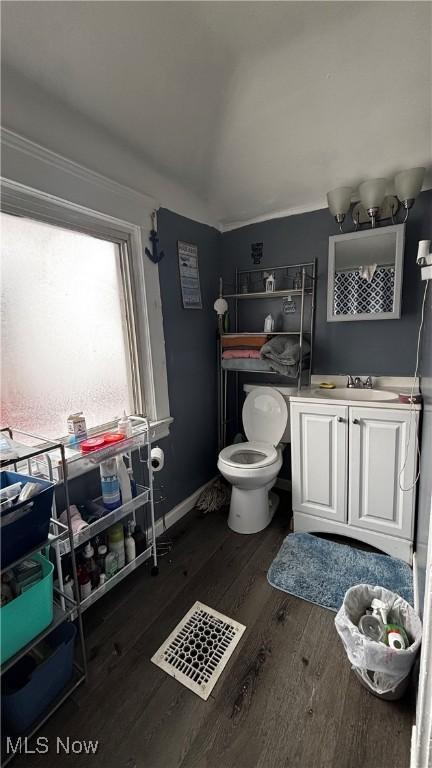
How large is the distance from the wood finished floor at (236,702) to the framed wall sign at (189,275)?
1.71 metres

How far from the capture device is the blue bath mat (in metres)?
1.55

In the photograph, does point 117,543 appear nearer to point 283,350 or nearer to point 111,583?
point 111,583

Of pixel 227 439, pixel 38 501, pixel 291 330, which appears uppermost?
pixel 291 330

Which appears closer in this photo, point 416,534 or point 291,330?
point 416,534

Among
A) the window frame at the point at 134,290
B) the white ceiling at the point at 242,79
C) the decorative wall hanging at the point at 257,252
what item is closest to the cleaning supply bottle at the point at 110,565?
the window frame at the point at 134,290

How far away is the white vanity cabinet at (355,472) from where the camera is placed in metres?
1.66

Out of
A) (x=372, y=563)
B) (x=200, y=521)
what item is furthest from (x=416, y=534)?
(x=200, y=521)

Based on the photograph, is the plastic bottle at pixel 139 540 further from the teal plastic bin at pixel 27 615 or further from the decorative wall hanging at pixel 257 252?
the decorative wall hanging at pixel 257 252

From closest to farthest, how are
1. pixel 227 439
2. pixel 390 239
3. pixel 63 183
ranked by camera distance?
1. pixel 63 183
2. pixel 390 239
3. pixel 227 439

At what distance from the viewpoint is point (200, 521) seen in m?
2.17

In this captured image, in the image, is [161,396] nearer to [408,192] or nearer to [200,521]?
[200,521]

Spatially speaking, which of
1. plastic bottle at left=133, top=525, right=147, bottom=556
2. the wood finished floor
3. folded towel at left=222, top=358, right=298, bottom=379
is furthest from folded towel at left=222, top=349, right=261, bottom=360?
the wood finished floor

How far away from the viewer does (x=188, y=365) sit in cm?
221

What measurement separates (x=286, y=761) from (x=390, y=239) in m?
2.35
